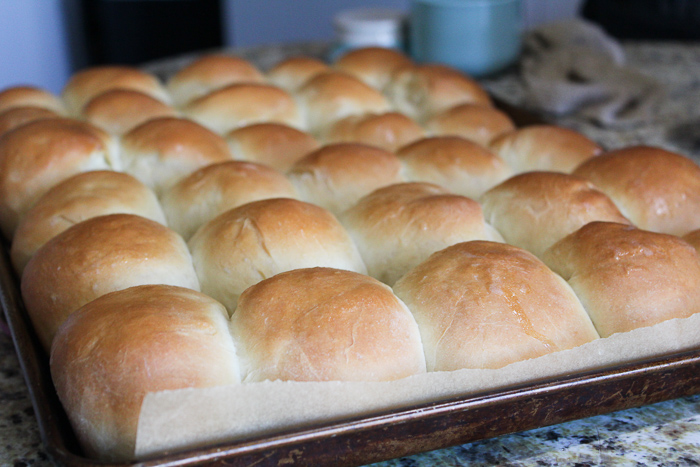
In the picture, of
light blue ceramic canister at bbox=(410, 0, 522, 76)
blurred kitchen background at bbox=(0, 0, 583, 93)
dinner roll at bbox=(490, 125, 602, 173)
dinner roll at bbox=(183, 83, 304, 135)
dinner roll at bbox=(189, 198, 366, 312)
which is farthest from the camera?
blurred kitchen background at bbox=(0, 0, 583, 93)

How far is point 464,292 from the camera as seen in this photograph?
33.0 inches

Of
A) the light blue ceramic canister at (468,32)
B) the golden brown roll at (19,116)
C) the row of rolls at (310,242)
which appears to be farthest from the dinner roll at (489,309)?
the light blue ceramic canister at (468,32)

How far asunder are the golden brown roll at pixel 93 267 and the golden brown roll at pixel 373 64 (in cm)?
112

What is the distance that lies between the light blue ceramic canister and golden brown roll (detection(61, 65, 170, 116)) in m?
0.93

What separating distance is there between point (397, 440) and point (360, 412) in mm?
50

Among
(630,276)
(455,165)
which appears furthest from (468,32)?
(630,276)

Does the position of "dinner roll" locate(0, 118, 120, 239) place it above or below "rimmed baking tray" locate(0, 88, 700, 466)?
above

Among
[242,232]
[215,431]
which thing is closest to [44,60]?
[242,232]

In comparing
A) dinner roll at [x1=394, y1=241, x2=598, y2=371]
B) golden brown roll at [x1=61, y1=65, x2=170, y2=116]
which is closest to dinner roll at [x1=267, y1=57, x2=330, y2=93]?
golden brown roll at [x1=61, y1=65, x2=170, y2=116]

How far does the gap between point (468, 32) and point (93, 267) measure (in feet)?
5.42

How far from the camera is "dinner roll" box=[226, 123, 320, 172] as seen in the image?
1.42m

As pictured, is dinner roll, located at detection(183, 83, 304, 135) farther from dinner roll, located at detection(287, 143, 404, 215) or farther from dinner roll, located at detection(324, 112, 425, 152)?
dinner roll, located at detection(287, 143, 404, 215)

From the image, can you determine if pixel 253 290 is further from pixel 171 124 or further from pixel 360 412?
pixel 171 124

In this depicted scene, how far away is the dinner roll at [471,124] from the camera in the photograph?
5.24 ft
